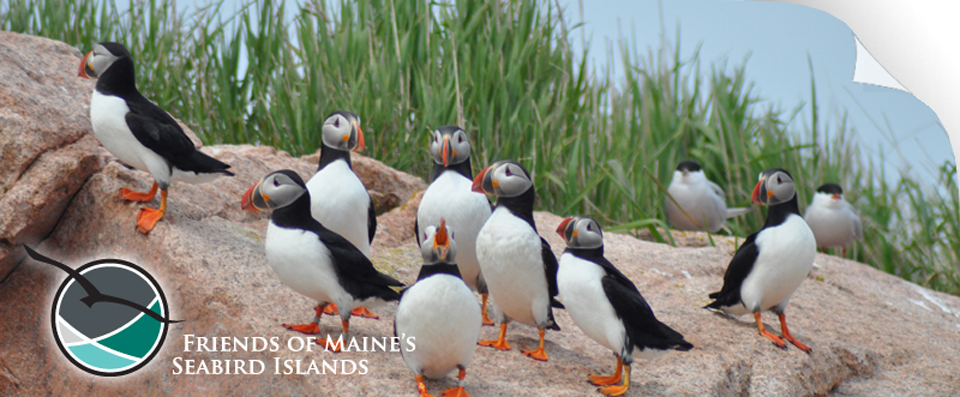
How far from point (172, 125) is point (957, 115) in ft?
13.9

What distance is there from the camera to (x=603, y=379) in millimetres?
2422

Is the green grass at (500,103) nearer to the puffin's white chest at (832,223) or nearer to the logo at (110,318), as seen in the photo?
the puffin's white chest at (832,223)

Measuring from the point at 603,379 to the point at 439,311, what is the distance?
0.69 meters

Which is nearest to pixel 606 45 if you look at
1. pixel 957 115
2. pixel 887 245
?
pixel 957 115

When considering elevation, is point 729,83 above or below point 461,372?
above

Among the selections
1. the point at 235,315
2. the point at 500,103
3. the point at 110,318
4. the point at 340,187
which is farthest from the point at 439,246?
the point at 500,103

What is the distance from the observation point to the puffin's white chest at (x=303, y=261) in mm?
2246

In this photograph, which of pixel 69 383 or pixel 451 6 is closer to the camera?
pixel 69 383

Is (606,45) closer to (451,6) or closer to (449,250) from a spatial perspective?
(451,6)

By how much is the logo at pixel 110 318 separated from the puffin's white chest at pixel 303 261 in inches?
20.1

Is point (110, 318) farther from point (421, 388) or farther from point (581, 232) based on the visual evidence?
point (581, 232)

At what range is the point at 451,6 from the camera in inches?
187

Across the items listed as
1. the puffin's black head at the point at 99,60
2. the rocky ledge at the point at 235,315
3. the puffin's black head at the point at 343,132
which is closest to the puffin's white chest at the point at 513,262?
the rocky ledge at the point at 235,315

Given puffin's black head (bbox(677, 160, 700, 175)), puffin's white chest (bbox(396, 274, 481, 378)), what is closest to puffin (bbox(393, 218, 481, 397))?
puffin's white chest (bbox(396, 274, 481, 378))
